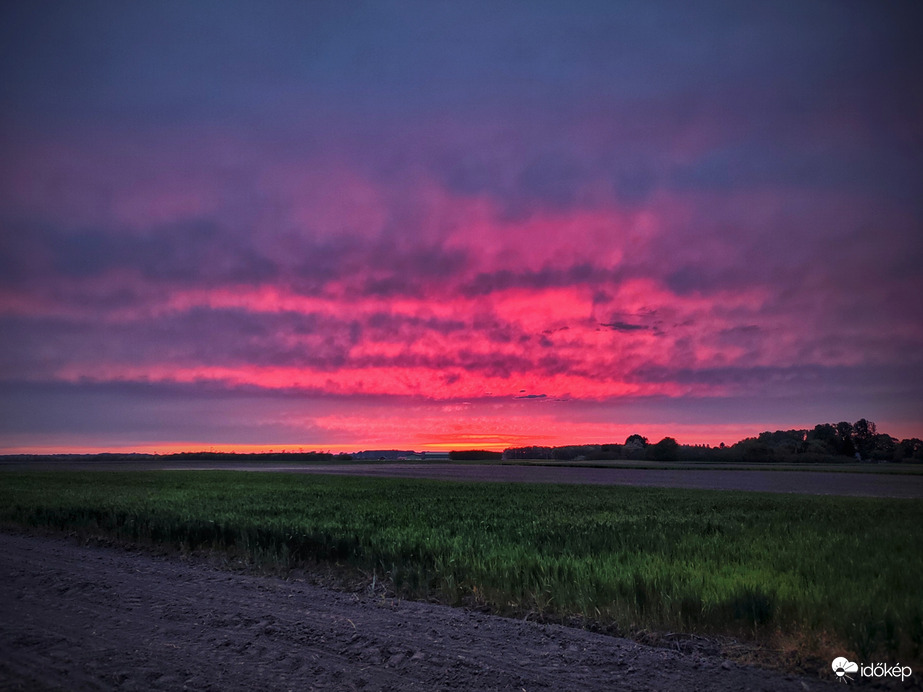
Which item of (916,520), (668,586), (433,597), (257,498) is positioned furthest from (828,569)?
(257,498)

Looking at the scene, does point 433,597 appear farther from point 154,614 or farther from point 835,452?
point 835,452

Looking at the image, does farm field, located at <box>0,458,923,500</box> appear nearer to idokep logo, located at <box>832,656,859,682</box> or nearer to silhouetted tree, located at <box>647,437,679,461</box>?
idokep logo, located at <box>832,656,859,682</box>

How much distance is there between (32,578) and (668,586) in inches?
554

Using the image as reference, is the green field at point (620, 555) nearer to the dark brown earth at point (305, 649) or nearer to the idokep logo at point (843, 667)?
the idokep logo at point (843, 667)

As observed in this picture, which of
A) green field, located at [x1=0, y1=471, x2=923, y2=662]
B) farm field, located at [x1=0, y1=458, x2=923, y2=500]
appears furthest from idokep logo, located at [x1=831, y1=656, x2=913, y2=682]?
farm field, located at [x1=0, y1=458, x2=923, y2=500]

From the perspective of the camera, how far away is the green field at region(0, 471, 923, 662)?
8898 mm

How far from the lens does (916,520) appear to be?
21.5 metres

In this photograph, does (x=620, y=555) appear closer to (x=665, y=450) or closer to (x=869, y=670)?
(x=869, y=670)

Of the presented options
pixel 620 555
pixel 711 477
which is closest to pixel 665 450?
pixel 711 477

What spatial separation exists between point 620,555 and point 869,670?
244 inches

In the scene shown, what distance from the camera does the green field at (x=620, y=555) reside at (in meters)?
8.90

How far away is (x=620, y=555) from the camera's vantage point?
1336 centimetres

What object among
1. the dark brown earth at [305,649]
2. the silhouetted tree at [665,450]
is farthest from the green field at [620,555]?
the silhouetted tree at [665,450]

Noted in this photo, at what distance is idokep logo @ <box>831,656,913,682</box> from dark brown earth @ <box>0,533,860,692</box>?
10.9 inches
